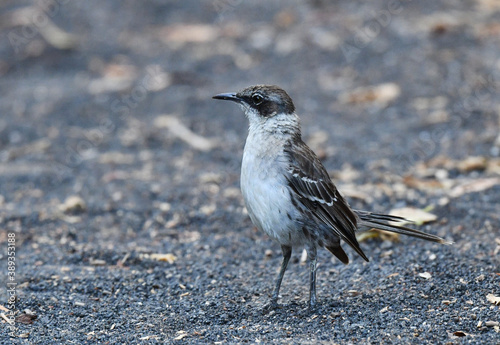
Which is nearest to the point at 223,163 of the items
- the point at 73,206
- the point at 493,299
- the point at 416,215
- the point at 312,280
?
the point at 73,206

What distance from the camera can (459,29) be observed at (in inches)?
478

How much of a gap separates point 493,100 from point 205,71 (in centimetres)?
514

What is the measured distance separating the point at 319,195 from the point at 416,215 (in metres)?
2.04

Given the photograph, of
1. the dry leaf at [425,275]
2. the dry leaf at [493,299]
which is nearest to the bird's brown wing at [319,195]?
the dry leaf at [425,275]

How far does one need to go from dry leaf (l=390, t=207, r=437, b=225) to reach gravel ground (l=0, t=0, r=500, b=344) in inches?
4.8

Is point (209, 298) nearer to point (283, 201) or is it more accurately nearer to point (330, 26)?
point (283, 201)

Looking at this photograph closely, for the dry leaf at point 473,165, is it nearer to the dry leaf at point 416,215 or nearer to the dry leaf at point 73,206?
the dry leaf at point 416,215

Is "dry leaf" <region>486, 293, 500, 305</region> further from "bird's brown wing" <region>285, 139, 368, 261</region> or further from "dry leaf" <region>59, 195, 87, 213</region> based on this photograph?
"dry leaf" <region>59, 195, 87, 213</region>

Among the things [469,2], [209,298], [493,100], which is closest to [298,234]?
[209,298]

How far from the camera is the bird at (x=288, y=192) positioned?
5.58m

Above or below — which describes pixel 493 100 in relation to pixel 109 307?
above

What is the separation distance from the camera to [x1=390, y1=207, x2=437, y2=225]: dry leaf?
7.27m

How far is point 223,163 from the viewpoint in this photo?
9.43 metres

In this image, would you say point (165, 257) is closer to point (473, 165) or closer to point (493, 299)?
point (493, 299)
